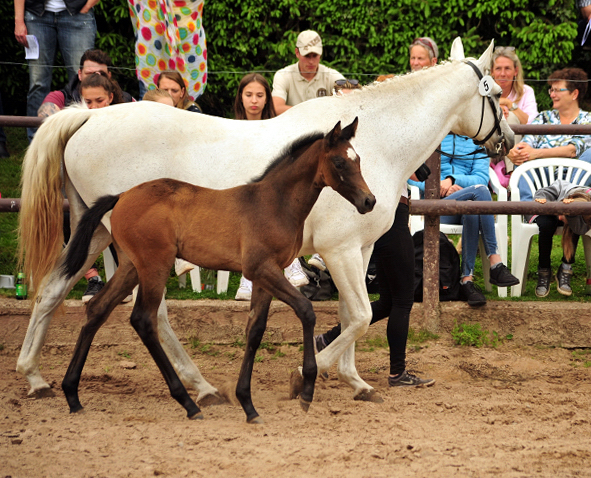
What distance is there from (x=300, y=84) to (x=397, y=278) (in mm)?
2476

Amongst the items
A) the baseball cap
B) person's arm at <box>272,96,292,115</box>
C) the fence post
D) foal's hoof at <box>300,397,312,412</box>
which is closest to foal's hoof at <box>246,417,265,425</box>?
foal's hoof at <box>300,397,312,412</box>

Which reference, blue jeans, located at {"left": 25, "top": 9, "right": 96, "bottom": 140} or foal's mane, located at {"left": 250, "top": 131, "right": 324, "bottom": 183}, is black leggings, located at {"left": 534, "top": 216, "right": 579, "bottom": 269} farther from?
blue jeans, located at {"left": 25, "top": 9, "right": 96, "bottom": 140}

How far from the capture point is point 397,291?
4.95 meters

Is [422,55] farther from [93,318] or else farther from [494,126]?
[93,318]

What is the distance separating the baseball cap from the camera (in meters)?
6.43

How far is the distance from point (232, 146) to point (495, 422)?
2190 mm

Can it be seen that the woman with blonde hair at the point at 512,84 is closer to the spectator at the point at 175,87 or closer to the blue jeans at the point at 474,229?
the blue jeans at the point at 474,229

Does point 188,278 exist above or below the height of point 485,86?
below

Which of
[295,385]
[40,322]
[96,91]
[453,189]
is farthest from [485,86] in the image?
[40,322]

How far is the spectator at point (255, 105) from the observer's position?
5688 millimetres

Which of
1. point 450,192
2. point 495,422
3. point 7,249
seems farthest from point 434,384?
point 7,249

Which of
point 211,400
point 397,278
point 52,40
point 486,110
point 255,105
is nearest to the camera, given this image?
point 211,400

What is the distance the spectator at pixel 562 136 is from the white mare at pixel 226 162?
206 cm

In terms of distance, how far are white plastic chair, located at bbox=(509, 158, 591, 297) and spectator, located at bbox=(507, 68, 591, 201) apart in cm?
13
